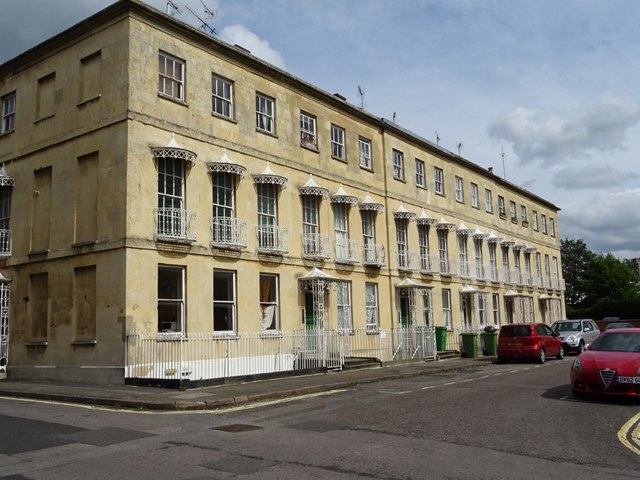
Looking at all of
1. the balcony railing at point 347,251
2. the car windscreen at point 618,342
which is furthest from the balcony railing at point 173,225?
the car windscreen at point 618,342

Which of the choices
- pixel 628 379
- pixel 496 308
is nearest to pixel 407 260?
pixel 496 308

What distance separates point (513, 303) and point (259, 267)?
78.1 feet

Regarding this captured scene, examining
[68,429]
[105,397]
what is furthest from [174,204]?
[68,429]

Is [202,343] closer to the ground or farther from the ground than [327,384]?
farther from the ground

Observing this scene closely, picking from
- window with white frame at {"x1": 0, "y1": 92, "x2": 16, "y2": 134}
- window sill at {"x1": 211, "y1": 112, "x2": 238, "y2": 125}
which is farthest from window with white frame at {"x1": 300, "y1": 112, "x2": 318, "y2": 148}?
window with white frame at {"x1": 0, "y1": 92, "x2": 16, "y2": 134}

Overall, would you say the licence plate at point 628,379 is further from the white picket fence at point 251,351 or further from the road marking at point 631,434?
the white picket fence at point 251,351

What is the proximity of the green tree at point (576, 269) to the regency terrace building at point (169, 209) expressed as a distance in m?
60.7

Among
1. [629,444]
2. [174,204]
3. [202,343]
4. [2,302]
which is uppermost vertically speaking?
[174,204]

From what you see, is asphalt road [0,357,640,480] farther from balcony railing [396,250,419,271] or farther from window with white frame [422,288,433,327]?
window with white frame [422,288,433,327]

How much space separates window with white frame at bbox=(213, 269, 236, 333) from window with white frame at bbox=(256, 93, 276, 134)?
216 inches

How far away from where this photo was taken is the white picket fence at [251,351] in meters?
16.5

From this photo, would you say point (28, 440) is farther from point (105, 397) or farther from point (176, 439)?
point (105, 397)

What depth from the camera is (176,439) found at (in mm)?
9000

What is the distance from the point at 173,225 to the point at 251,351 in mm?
4733
